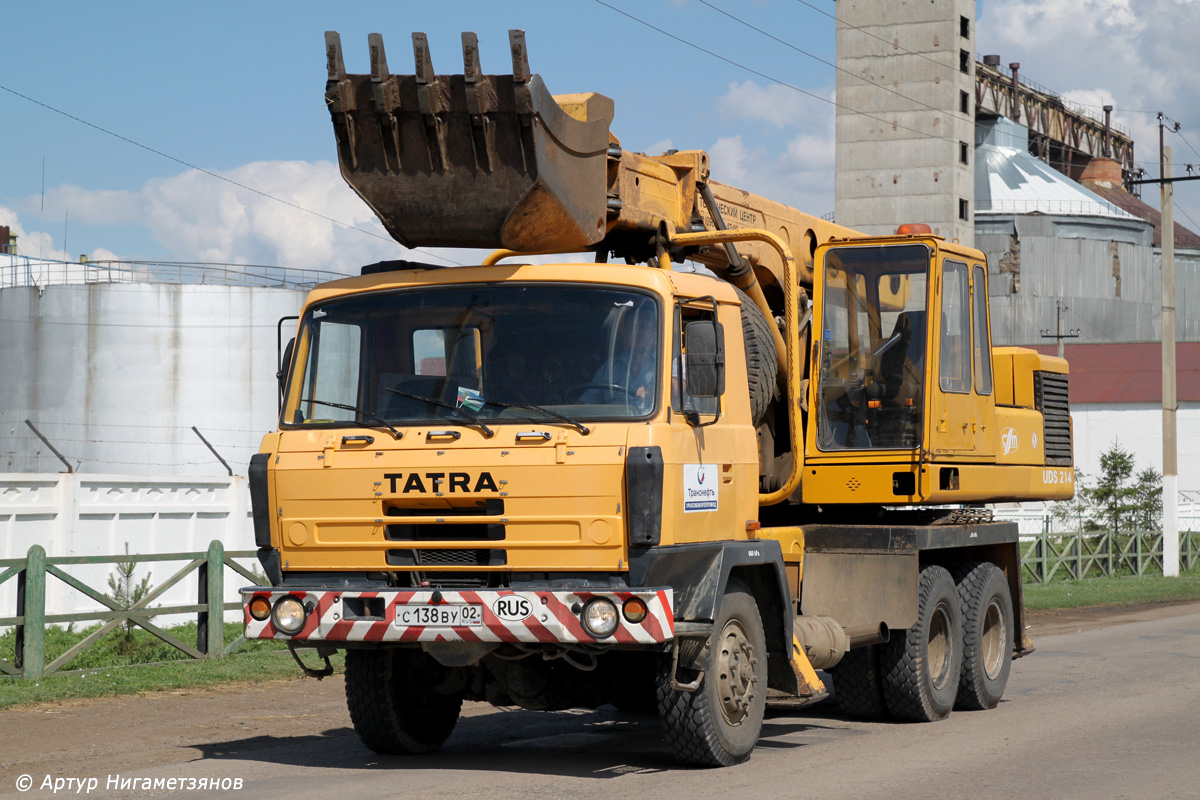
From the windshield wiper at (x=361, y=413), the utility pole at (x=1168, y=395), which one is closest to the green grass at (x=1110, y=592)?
the utility pole at (x=1168, y=395)

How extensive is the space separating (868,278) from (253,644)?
8748mm

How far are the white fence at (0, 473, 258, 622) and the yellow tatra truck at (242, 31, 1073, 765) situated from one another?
7.72m

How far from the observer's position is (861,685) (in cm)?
1065

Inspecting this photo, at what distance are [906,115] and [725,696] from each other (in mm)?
63617

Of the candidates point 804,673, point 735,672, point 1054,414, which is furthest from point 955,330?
point 735,672

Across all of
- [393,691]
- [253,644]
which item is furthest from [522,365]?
[253,644]

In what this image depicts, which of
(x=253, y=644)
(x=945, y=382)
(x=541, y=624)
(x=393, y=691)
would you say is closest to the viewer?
(x=541, y=624)

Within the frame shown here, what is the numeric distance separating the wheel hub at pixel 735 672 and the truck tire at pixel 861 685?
253 cm

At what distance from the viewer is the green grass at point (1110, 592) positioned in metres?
24.7

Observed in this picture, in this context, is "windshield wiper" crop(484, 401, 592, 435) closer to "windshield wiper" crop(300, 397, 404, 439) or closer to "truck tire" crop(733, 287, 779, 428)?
"windshield wiper" crop(300, 397, 404, 439)

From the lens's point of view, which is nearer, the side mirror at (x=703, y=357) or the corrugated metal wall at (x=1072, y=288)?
the side mirror at (x=703, y=357)

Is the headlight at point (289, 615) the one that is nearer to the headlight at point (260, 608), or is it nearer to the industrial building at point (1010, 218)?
the headlight at point (260, 608)

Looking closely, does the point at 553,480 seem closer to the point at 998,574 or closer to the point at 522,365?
the point at 522,365

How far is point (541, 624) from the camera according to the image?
7309mm
